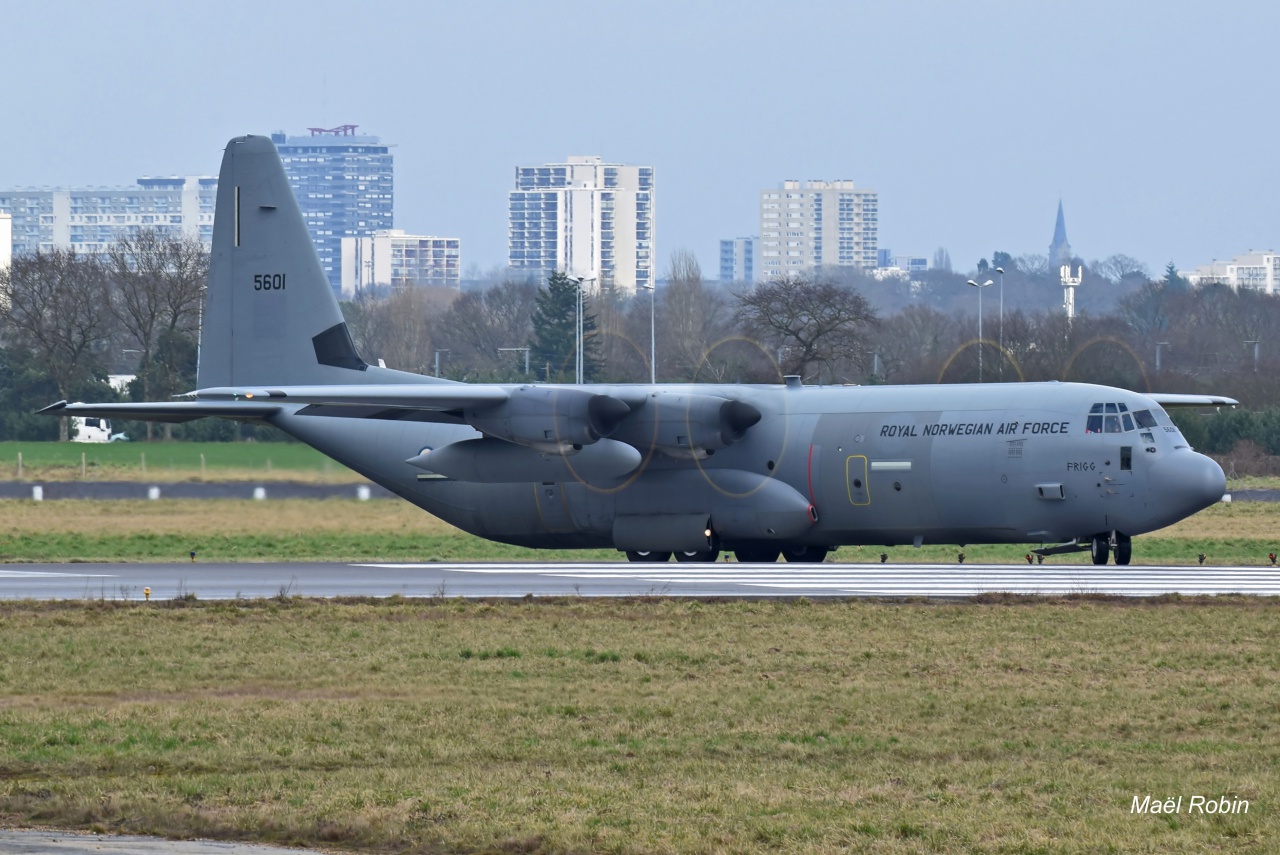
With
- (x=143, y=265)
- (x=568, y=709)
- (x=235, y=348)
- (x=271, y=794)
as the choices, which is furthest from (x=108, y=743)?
(x=143, y=265)

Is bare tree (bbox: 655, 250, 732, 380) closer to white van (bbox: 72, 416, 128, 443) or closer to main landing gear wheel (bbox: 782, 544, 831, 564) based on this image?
white van (bbox: 72, 416, 128, 443)

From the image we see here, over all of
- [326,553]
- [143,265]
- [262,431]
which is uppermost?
[143,265]

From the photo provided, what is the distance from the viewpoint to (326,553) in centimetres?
3550

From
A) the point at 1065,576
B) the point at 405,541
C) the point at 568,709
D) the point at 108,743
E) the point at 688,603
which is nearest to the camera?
the point at 108,743

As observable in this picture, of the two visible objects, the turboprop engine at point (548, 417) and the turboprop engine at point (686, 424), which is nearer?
the turboprop engine at point (548, 417)

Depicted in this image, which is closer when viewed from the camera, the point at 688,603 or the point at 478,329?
the point at 688,603

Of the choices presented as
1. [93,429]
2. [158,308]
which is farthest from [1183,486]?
[93,429]

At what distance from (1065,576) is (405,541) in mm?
16774

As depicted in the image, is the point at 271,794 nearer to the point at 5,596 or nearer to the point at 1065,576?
the point at 5,596

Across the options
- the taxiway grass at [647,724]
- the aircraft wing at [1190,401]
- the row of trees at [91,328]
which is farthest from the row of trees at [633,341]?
the taxiway grass at [647,724]

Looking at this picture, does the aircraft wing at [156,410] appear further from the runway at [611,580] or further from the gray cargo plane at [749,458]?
the runway at [611,580]

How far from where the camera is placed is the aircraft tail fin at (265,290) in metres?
33.2

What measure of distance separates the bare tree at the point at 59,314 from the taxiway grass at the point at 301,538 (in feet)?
47.0

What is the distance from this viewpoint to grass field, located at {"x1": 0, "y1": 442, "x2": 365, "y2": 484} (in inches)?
1315
